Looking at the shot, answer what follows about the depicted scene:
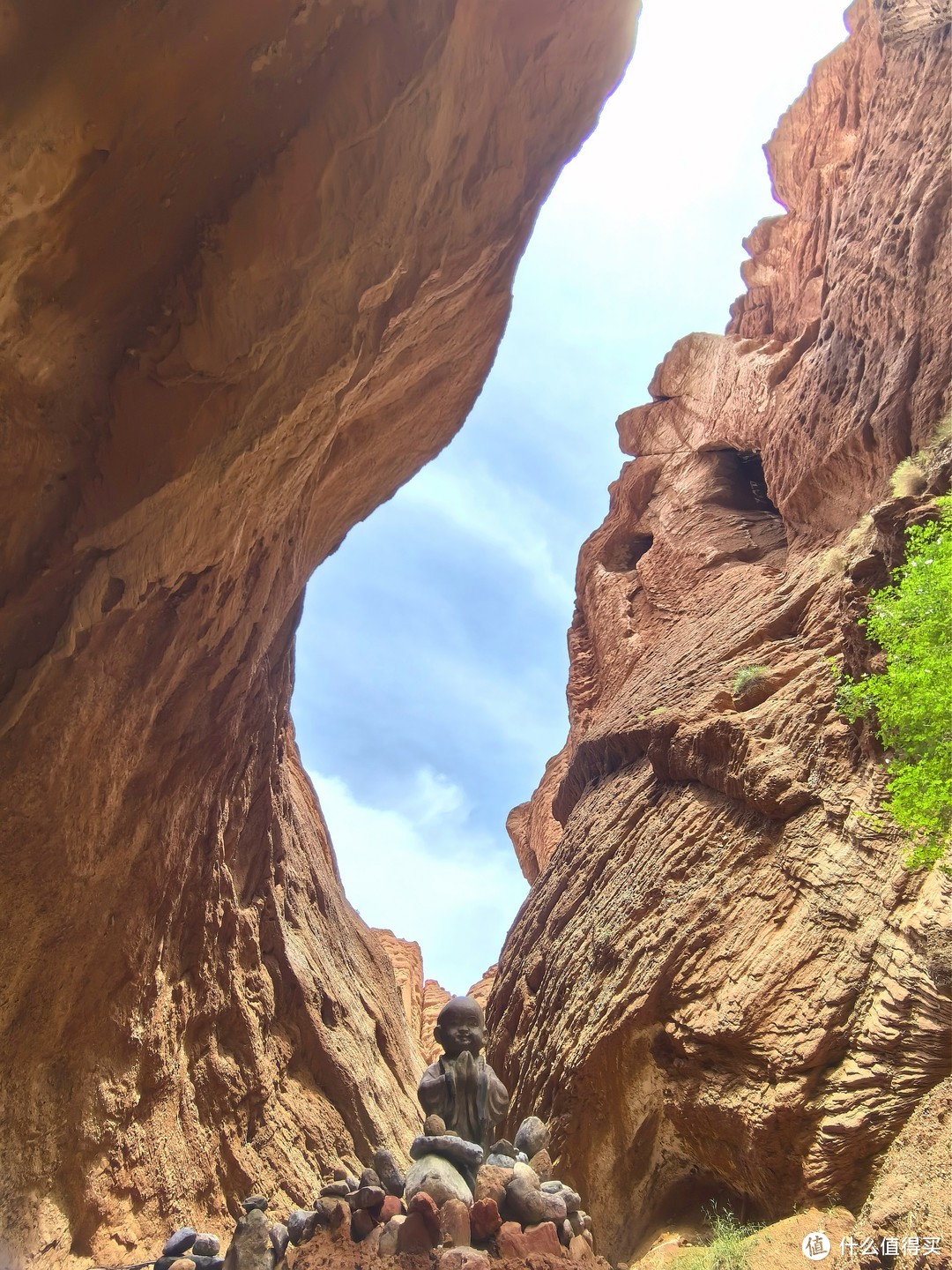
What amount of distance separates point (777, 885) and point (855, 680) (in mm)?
2447

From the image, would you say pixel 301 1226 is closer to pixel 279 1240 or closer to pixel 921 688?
pixel 279 1240

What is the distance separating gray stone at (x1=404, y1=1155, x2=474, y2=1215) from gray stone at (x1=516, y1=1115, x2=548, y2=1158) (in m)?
1.16

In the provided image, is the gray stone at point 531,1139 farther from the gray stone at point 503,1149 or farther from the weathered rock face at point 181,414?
the weathered rock face at point 181,414

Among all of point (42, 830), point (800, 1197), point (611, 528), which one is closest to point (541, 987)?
point (800, 1197)

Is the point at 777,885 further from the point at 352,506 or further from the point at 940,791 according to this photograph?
the point at 352,506

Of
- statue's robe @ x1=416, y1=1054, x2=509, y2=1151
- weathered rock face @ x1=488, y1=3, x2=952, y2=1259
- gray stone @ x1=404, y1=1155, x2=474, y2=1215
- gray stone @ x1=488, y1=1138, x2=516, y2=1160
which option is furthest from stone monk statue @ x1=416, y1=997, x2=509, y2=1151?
weathered rock face @ x1=488, y1=3, x2=952, y2=1259

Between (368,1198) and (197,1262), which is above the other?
(368,1198)

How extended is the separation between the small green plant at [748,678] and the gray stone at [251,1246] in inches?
322

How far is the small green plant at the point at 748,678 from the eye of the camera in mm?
11469

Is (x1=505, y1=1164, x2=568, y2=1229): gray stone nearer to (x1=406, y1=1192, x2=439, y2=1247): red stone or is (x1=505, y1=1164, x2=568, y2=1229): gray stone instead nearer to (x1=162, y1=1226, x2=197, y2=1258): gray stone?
(x1=406, y1=1192, x2=439, y2=1247): red stone

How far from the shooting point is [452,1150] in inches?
268

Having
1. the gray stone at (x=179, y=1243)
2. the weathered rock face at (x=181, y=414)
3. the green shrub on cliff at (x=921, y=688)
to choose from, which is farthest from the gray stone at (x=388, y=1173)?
the green shrub on cliff at (x=921, y=688)

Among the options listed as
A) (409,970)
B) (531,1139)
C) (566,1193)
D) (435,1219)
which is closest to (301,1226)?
(435,1219)

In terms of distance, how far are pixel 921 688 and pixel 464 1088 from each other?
557 centimetres
